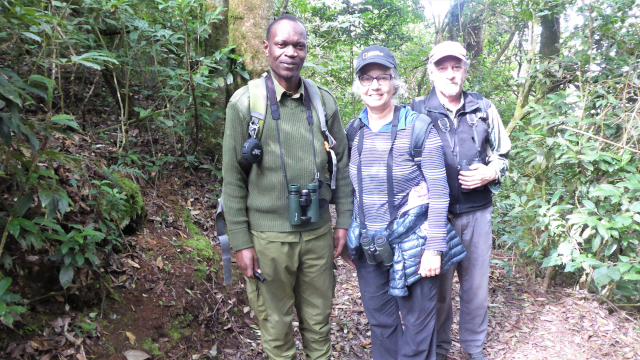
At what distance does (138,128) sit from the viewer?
15.8 ft

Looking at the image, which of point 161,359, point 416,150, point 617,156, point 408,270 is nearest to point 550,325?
point 617,156

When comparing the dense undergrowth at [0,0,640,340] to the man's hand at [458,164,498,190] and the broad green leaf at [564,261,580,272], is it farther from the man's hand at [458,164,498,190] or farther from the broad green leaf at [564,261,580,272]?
the man's hand at [458,164,498,190]

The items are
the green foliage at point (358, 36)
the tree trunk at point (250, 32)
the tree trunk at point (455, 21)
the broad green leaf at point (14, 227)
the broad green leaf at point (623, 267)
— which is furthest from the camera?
the green foliage at point (358, 36)

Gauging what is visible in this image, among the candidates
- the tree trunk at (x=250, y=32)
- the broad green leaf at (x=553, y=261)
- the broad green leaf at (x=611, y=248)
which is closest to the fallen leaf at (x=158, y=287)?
the tree trunk at (x=250, y=32)

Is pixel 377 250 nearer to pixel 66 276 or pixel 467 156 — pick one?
pixel 467 156

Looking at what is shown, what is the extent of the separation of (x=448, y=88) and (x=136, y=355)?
3.01m

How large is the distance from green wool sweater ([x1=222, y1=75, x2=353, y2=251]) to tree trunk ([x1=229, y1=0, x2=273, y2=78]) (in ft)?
7.66

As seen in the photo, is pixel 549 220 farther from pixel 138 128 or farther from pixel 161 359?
pixel 138 128

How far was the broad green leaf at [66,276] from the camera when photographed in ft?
8.29

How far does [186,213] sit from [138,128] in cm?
140

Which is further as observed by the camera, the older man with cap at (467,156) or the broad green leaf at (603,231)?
the broad green leaf at (603,231)

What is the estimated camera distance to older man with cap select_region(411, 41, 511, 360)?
2.79 m

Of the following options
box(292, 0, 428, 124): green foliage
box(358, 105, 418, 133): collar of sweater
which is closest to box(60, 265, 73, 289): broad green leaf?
box(358, 105, 418, 133): collar of sweater

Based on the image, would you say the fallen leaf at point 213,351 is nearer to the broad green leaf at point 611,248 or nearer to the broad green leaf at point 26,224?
the broad green leaf at point 26,224
